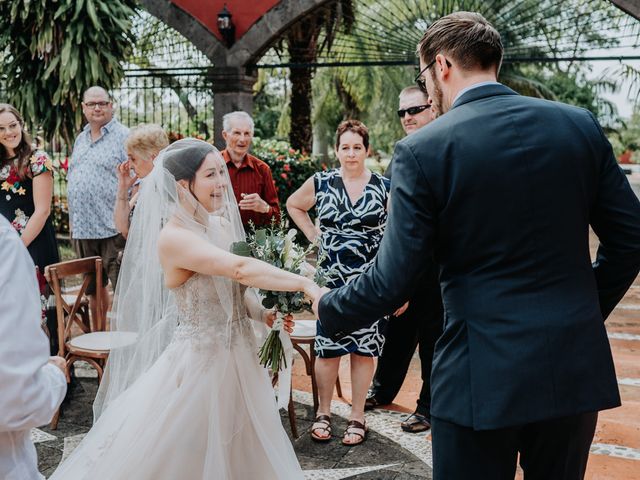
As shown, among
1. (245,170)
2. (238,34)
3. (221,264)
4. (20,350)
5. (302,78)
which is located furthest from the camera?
(302,78)

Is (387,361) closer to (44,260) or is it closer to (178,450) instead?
(178,450)

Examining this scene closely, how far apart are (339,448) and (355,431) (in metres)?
0.15

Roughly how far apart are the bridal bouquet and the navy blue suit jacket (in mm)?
1264

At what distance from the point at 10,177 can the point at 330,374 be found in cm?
268

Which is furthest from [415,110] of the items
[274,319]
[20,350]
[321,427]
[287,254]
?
[20,350]

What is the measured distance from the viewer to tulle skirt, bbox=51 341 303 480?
310 centimetres

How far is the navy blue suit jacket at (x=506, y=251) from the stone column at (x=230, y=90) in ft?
28.2

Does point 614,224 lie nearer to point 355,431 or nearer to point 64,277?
point 355,431

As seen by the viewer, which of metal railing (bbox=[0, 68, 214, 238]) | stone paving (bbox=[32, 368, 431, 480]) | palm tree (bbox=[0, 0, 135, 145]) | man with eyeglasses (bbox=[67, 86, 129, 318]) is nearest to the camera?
stone paving (bbox=[32, 368, 431, 480])

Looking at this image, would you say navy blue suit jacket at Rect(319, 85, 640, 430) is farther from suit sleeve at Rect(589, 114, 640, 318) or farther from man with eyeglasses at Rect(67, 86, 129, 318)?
man with eyeglasses at Rect(67, 86, 129, 318)

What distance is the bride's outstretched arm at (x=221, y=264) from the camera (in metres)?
3.09

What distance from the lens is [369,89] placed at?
19.2 metres

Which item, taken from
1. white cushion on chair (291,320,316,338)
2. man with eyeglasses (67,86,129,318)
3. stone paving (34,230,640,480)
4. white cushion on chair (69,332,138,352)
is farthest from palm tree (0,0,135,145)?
white cushion on chair (291,320,316,338)

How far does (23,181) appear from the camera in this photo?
17.0 ft
